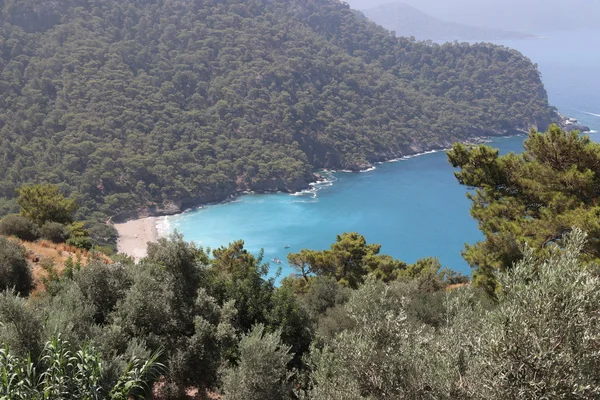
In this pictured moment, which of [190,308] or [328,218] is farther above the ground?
[190,308]

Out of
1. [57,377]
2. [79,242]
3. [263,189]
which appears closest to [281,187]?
[263,189]

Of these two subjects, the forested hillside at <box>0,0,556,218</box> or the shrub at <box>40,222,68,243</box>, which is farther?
the forested hillside at <box>0,0,556,218</box>

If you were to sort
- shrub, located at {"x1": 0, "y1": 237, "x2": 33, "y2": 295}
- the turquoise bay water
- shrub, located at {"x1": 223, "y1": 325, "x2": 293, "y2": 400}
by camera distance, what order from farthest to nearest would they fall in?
the turquoise bay water
shrub, located at {"x1": 0, "y1": 237, "x2": 33, "y2": 295}
shrub, located at {"x1": 223, "y1": 325, "x2": 293, "y2": 400}

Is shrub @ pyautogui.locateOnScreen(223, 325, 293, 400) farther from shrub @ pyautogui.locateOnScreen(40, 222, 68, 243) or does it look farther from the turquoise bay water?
the turquoise bay water

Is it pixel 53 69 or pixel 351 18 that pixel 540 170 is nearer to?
pixel 53 69

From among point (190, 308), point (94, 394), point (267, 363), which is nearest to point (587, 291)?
point (267, 363)

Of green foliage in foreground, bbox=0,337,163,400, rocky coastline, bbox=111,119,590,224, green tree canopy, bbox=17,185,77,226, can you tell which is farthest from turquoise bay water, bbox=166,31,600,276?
green foliage in foreground, bbox=0,337,163,400

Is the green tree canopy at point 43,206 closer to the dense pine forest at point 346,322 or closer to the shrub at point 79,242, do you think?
the shrub at point 79,242
